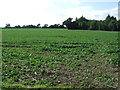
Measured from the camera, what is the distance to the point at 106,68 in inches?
360

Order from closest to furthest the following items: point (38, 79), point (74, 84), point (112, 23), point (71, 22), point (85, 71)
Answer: point (74, 84), point (38, 79), point (85, 71), point (112, 23), point (71, 22)

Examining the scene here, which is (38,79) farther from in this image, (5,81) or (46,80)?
(5,81)

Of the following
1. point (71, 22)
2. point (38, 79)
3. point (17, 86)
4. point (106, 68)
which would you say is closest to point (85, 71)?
point (106, 68)

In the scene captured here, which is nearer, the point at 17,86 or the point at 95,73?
the point at 17,86

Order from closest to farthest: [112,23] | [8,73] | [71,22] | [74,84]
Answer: [74,84], [8,73], [112,23], [71,22]

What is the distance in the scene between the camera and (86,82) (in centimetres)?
677

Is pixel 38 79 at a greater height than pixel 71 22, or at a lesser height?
lesser

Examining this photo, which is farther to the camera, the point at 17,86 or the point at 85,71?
the point at 85,71

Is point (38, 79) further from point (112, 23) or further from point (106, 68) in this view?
point (112, 23)

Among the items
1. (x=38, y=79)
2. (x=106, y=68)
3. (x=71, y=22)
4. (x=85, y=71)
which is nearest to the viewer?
(x=38, y=79)

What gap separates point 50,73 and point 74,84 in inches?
69.4

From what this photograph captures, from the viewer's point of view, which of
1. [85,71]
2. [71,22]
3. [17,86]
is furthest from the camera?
[71,22]

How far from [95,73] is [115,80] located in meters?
1.18

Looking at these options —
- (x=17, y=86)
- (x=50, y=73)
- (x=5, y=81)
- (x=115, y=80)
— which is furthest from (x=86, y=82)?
(x=5, y=81)
